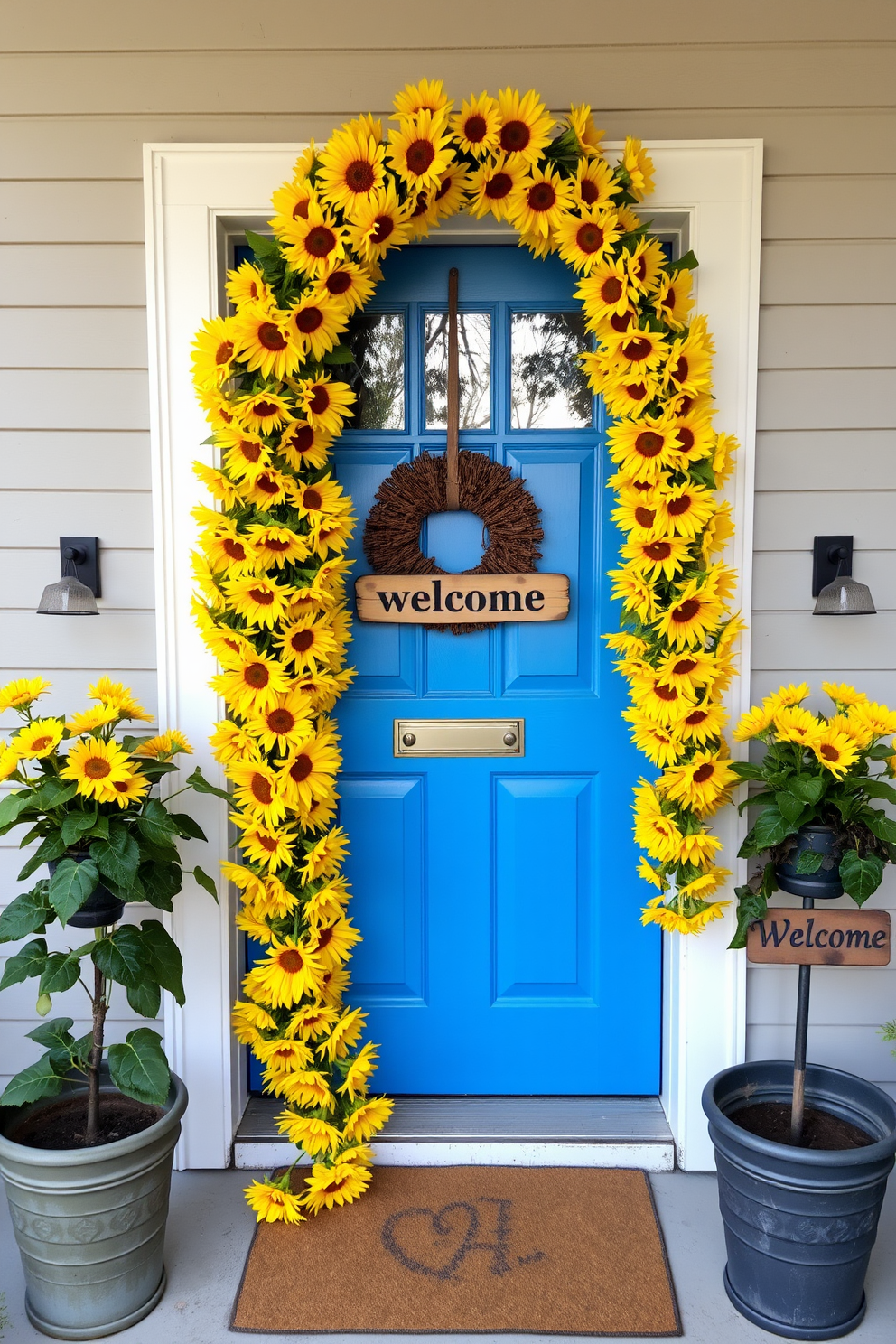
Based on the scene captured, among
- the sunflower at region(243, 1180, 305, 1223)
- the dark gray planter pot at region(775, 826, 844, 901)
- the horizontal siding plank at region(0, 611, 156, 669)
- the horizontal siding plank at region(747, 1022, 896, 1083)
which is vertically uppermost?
the horizontal siding plank at region(0, 611, 156, 669)

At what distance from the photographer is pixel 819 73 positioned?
1.94m

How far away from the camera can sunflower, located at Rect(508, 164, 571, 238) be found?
1.83 meters

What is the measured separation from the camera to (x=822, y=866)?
174 centimetres

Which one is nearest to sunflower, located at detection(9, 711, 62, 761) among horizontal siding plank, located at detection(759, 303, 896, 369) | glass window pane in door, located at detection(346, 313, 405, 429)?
glass window pane in door, located at detection(346, 313, 405, 429)

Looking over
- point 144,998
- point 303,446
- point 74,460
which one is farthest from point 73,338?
point 144,998

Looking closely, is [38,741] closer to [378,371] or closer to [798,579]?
[378,371]

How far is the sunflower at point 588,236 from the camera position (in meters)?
1.83

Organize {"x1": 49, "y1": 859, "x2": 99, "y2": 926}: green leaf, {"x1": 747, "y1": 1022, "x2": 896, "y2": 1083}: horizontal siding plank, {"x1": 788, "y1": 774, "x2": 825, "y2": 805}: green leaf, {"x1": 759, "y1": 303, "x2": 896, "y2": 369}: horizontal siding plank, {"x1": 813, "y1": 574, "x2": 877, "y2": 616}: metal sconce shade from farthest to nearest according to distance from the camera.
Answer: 1. {"x1": 747, "y1": 1022, "x2": 896, "y2": 1083}: horizontal siding plank
2. {"x1": 759, "y1": 303, "x2": 896, "y2": 369}: horizontal siding plank
3. {"x1": 813, "y1": 574, "x2": 877, "y2": 616}: metal sconce shade
4. {"x1": 788, "y1": 774, "x2": 825, "y2": 805}: green leaf
5. {"x1": 49, "y1": 859, "x2": 99, "y2": 926}: green leaf

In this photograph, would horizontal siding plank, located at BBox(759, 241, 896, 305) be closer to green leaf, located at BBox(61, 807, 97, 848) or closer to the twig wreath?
the twig wreath

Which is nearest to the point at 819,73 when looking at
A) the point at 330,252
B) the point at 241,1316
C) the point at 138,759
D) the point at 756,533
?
the point at 756,533

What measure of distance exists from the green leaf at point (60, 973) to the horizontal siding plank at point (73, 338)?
134cm

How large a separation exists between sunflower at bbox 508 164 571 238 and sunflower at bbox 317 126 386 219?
0.30 metres

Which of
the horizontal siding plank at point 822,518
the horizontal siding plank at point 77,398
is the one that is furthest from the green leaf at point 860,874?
the horizontal siding plank at point 77,398

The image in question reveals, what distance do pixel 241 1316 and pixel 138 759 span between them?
1110 mm
